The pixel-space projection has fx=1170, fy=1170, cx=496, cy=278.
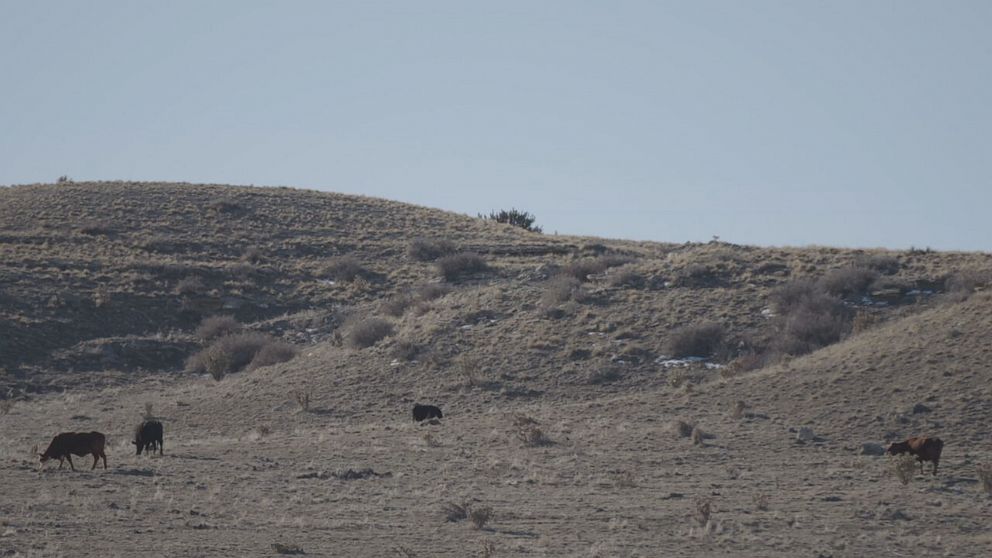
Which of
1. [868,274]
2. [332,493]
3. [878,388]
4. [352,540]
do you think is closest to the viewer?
[352,540]

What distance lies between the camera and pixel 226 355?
150ft

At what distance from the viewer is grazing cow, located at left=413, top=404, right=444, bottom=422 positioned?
1344 inches

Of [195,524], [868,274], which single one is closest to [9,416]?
[195,524]

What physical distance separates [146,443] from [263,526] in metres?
9.52

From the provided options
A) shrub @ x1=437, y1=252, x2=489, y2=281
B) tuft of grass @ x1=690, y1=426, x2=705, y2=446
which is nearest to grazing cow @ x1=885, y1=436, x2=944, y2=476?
tuft of grass @ x1=690, y1=426, x2=705, y2=446

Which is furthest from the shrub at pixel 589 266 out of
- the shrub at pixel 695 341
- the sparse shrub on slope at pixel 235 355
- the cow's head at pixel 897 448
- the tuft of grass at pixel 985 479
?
the tuft of grass at pixel 985 479

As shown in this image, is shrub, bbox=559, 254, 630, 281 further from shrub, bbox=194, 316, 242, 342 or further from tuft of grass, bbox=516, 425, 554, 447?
tuft of grass, bbox=516, 425, 554, 447

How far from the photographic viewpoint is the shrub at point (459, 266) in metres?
54.2

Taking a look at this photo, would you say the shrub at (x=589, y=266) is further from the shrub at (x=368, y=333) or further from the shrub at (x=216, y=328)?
the shrub at (x=216, y=328)

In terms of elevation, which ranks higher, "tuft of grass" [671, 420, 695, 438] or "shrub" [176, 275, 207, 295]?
"shrub" [176, 275, 207, 295]

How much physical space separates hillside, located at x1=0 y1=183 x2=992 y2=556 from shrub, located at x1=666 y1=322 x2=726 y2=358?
0.08 meters

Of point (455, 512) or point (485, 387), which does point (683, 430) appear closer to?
point (485, 387)

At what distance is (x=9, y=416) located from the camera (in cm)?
3756

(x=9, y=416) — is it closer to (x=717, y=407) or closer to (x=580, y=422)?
(x=580, y=422)
